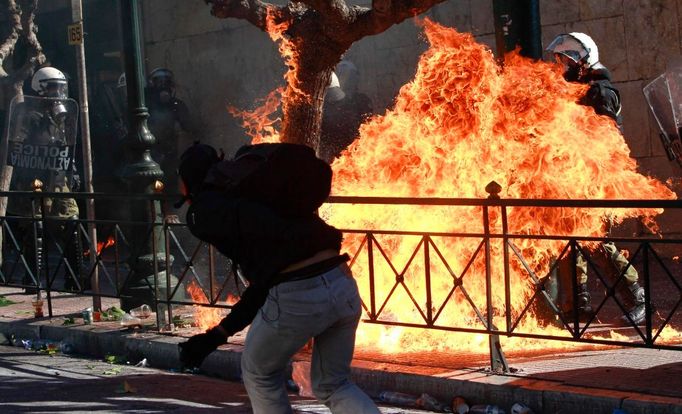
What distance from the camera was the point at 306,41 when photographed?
754 cm

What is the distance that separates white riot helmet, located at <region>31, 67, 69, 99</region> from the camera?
12.6 m

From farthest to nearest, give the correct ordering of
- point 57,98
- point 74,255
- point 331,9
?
point 57,98 < point 74,255 < point 331,9

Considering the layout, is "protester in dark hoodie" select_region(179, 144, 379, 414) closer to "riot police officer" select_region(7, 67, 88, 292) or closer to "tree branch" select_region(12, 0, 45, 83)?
"riot police officer" select_region(7, 67, 88, 292)

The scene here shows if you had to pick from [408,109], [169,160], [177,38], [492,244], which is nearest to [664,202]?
[492,244]

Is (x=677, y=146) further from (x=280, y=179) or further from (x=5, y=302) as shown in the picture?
(x=5, y=302)

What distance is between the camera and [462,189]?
25.4ft

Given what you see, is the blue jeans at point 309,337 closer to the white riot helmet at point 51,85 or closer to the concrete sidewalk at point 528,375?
the concrete sidewalk at point 528,375

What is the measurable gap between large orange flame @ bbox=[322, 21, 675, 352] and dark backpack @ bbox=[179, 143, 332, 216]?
297 cm

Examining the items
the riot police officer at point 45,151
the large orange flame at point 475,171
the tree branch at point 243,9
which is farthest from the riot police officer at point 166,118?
the large orange flame at point 475,171

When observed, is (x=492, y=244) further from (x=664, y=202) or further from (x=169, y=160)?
(x=169, y=160)

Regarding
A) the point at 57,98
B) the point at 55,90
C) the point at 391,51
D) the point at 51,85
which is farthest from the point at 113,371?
the point at 391,51

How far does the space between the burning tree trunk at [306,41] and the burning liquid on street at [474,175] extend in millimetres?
614

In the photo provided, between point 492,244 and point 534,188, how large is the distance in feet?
1.98

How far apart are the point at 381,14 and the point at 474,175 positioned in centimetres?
129
